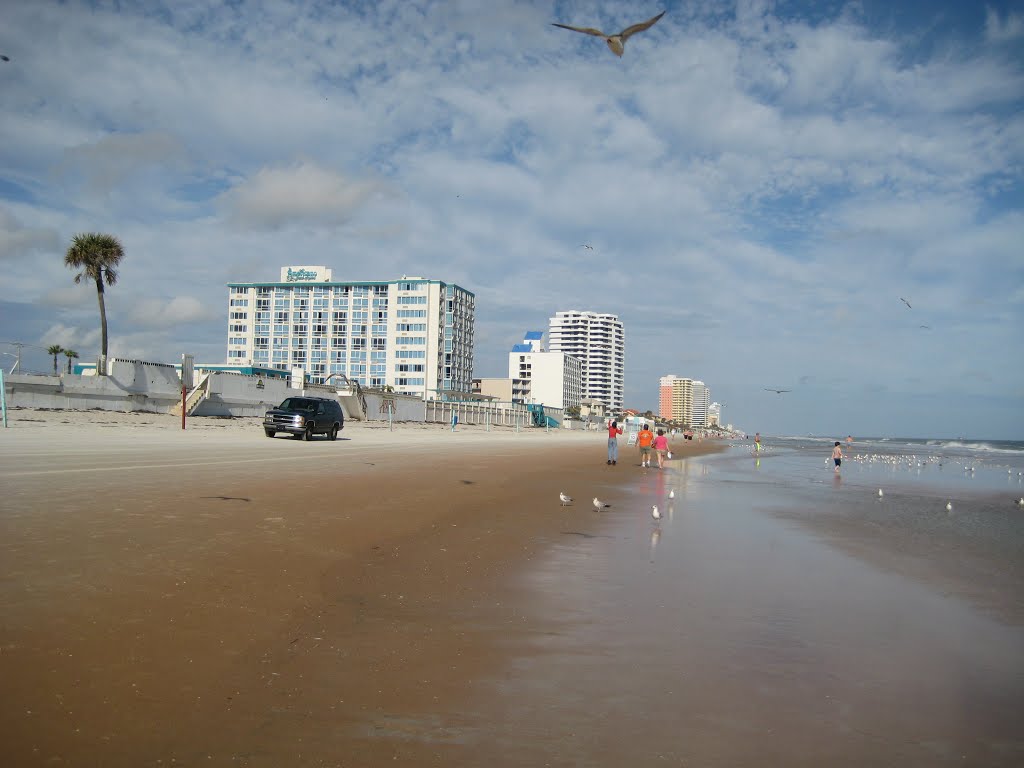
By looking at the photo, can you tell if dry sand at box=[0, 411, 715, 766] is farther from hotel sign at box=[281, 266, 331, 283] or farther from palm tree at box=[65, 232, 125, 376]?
hotel sign at box=[281, 266, 331, 283]

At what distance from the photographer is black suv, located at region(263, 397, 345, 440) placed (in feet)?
96.5

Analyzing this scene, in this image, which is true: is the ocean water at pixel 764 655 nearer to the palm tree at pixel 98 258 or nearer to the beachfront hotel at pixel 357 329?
the palm tree at pixel 98 258

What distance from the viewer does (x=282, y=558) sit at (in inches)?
273

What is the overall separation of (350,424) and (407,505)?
42.8 m

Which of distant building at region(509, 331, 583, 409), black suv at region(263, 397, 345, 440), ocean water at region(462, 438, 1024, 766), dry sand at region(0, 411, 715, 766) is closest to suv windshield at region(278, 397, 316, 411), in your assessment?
black suv at region(263, 397, 345, 440)

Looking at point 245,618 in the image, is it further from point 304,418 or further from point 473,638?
point 304,418

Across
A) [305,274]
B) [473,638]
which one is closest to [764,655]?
[473,638]

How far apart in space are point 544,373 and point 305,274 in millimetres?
75119

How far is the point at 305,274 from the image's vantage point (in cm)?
13188

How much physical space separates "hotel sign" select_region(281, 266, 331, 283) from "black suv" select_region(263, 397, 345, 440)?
4120 inches

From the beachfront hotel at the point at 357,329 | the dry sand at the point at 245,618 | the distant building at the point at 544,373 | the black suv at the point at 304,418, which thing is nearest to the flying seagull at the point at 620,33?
the dry sand at the point at 245,618

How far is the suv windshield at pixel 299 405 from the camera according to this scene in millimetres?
30453

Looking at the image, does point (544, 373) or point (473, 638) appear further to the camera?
point (544, 373)

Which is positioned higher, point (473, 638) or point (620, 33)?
point (620, 33)
